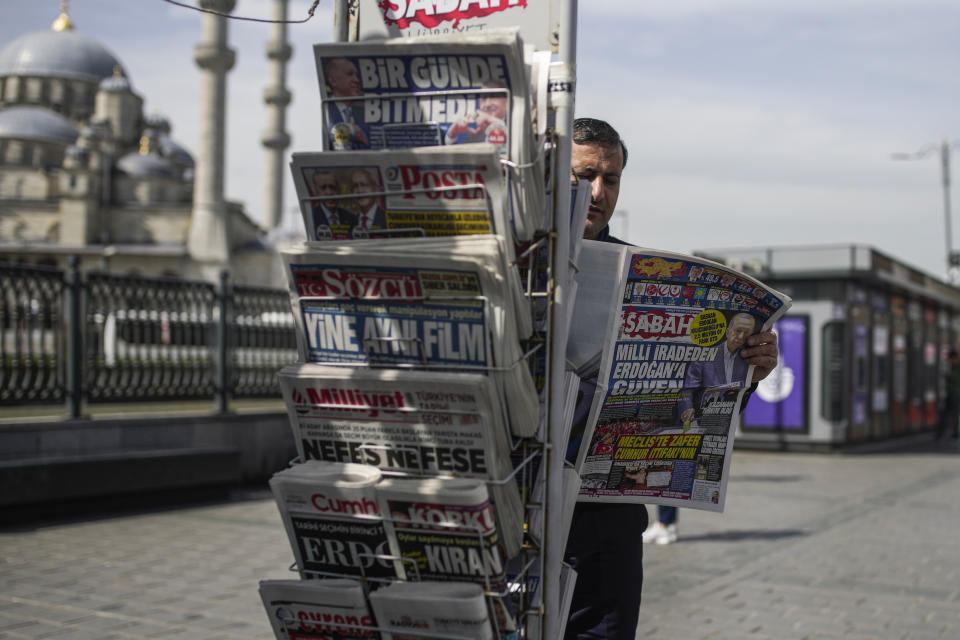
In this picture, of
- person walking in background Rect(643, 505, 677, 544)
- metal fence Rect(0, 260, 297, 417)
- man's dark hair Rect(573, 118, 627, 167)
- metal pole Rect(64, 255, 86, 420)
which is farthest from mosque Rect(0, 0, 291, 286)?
man's dark hair Rect(573, 118, 627, 167)

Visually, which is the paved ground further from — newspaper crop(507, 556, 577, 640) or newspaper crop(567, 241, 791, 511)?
newspaper crop(507, 556, 577, 640)

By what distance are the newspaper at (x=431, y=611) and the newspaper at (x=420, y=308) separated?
0.32 m

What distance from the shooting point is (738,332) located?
99.1 inches

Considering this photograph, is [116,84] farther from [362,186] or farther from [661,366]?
[362,186]

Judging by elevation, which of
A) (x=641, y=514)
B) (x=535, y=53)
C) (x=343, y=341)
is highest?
(x=535, y=53)

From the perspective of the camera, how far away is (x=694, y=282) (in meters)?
2.34

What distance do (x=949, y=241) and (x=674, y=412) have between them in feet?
108

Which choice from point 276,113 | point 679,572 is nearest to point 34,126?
point 276,113

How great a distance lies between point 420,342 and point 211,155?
62.5 m

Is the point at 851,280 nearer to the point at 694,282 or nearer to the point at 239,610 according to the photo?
the point at 239,610

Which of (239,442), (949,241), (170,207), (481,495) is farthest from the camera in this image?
(170,207)

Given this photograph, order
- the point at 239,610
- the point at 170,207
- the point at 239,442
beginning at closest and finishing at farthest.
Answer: the point at 239,610
the point at 239,442
the point at 170,207

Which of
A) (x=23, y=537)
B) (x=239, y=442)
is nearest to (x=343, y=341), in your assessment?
(x=23, y=537)

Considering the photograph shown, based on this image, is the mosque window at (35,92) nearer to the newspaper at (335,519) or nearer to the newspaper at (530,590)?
the newspaper at (335,519)
